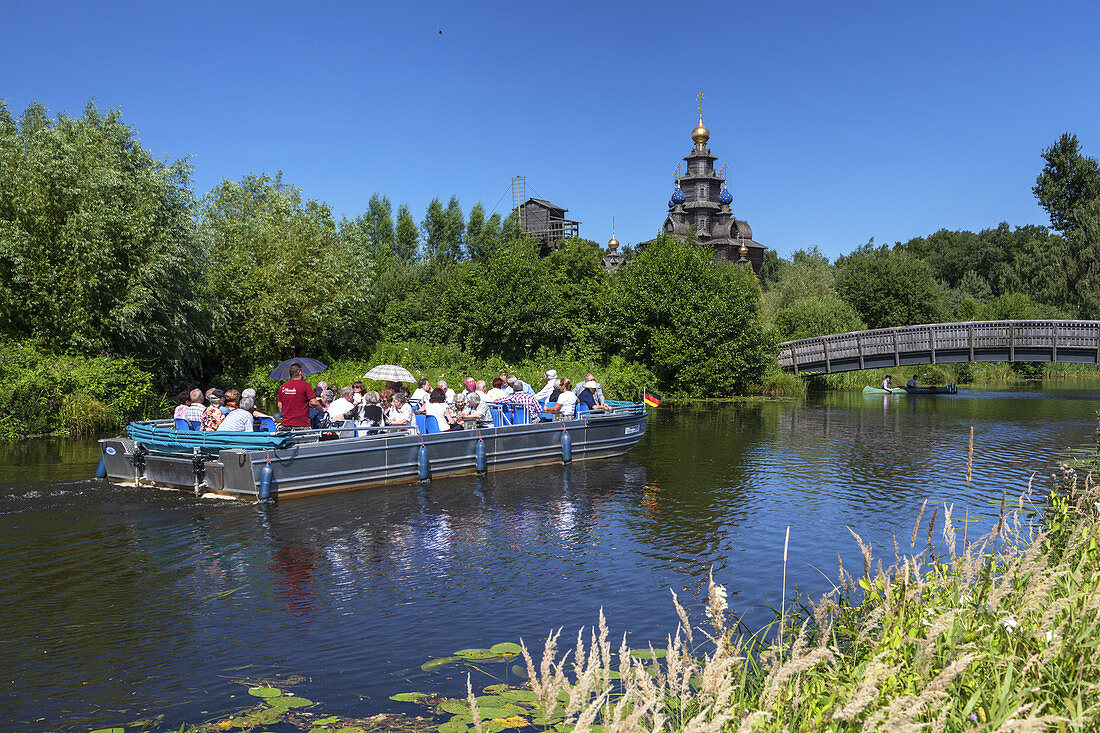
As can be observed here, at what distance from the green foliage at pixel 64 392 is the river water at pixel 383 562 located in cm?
272

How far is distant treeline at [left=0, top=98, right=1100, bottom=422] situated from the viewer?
27047 millimetres

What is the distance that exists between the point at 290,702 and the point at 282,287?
33732mm

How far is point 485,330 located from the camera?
1768 inches

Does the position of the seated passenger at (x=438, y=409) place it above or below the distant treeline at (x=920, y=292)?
below

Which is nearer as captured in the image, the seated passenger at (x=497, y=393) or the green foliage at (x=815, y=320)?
the seated passenger at (x=497, y=393)

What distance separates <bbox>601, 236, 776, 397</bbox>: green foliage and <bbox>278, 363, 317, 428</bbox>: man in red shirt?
86.4ft

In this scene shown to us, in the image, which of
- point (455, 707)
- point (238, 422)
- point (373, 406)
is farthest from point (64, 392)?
point (455, 707)

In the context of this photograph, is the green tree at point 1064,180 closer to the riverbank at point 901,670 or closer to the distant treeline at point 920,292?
the distant treeline at point 920,292

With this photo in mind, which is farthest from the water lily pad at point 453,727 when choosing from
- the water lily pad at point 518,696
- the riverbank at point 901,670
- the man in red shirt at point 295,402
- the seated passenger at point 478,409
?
the seated passenger at point 478,409

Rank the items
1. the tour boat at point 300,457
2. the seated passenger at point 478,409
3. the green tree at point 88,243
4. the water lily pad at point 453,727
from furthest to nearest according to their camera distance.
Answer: the green tree at point 88,243
the seated passenger at point 478,409
the tour boat at point 300,457
the water lily pad at point 453,727

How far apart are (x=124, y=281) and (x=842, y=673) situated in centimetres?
2831

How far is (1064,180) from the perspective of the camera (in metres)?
85.3

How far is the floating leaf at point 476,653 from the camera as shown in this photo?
320 inches

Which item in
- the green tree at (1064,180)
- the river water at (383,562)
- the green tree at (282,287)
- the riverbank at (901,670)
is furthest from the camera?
the green tree at (1064,180)
